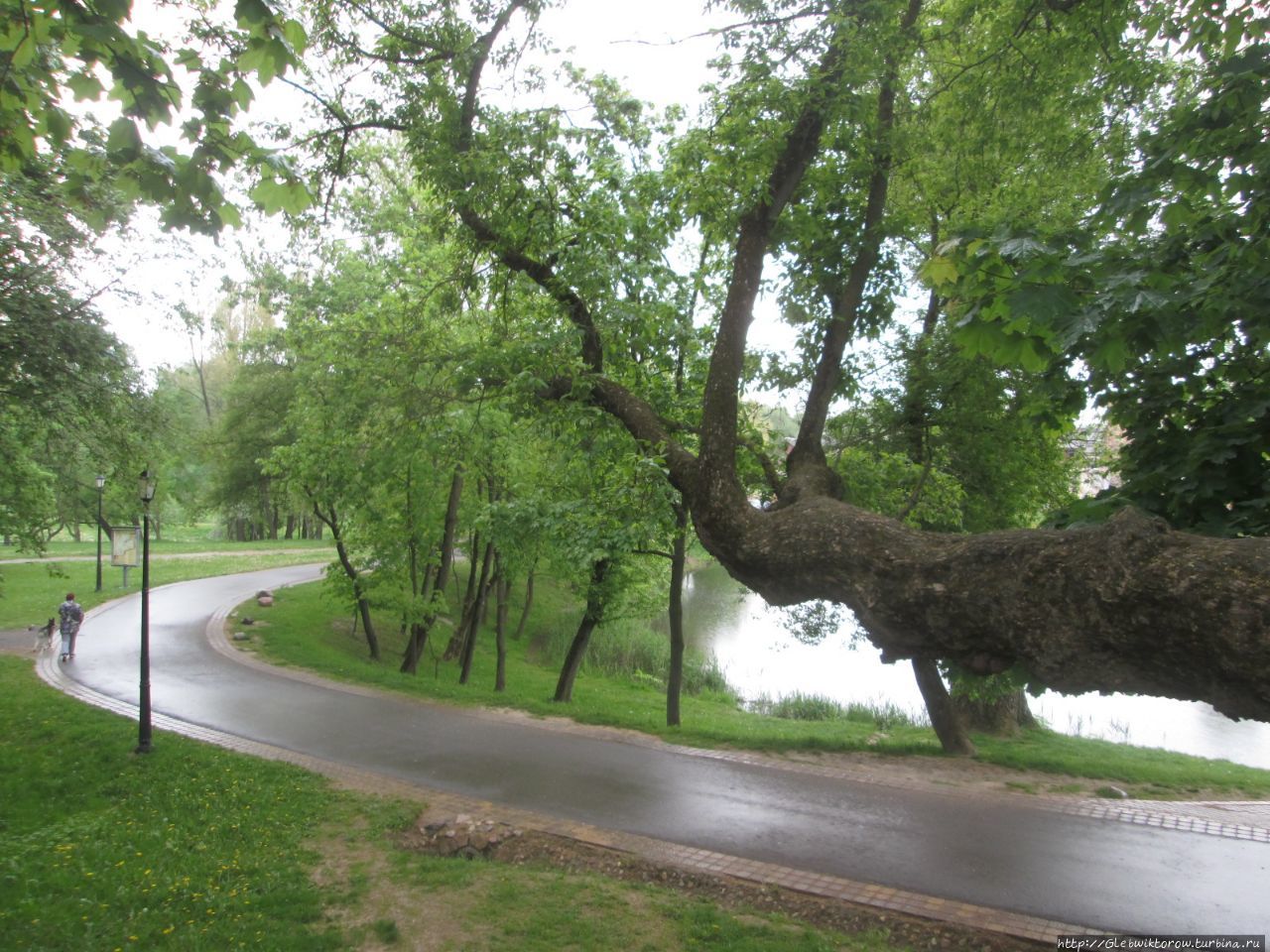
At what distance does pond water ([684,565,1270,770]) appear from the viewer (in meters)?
16.9

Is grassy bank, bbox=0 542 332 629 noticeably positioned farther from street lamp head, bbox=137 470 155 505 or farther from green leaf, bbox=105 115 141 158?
green leaf, bbox=105 115 141 158

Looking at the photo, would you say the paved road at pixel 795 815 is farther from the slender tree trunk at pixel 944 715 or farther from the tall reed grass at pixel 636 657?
the tall reed grass at pixel 636 657

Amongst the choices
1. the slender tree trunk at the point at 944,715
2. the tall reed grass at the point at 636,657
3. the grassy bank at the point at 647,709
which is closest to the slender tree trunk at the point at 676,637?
the grassy bank at the point at 647,709

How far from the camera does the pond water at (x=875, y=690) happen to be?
665 inches

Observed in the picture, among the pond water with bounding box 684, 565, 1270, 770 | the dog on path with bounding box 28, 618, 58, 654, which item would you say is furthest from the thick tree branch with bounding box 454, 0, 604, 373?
the dog on path with bounding box 28, 618, 58, 654

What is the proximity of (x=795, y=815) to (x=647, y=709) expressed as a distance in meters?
10.2

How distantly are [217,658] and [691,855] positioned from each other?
496 inches

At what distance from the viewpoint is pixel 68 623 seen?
16.1 meters

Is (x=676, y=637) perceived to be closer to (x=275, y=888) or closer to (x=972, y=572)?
(x=275, y=888)

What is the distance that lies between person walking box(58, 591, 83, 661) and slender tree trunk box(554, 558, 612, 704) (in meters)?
9.34

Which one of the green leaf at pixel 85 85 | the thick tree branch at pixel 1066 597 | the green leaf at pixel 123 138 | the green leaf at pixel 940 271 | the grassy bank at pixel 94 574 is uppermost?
the green leaf at pixel 85 85

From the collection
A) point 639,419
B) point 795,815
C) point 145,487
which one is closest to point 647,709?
point 795,815

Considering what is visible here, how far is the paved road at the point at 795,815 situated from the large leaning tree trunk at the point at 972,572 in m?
4.24

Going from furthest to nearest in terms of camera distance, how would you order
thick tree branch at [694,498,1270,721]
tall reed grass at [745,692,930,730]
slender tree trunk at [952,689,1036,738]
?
tall reed grass at [745,692,930,730]
slender tree trunk at [952,689,1036,738]
thick tree branch at [694,498,1270,721]
